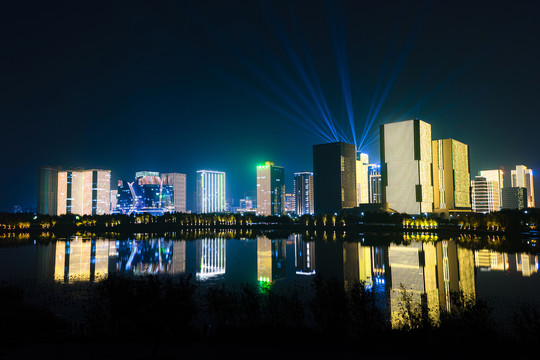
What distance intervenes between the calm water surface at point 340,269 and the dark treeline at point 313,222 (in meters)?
55.8

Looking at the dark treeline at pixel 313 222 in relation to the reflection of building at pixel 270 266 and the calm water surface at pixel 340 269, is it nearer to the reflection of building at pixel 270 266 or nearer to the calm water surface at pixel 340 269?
the calm water surface at pixel 340 269

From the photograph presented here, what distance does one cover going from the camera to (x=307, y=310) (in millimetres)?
27594

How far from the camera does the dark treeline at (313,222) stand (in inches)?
4675

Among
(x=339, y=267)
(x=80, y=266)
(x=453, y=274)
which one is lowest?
(x=339, y=267)

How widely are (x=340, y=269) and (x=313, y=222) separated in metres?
135

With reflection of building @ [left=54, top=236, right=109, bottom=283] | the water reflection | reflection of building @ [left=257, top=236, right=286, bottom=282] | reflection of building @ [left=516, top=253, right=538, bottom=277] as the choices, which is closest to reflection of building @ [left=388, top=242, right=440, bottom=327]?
the water reflection

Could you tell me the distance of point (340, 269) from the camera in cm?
5209

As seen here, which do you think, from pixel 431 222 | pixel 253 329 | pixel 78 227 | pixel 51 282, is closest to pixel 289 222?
pixel 431 222

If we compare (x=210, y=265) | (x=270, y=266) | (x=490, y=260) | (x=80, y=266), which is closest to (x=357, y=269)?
(x=270, y=266)

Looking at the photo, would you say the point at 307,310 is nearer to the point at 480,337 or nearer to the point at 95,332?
the point at 480,337

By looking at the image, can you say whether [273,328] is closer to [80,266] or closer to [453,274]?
[453,274]

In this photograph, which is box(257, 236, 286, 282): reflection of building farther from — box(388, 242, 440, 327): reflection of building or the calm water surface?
box(388, 242, 440, 327): reflection of building

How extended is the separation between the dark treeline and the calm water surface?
2196 inches

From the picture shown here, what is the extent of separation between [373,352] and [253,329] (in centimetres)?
640
